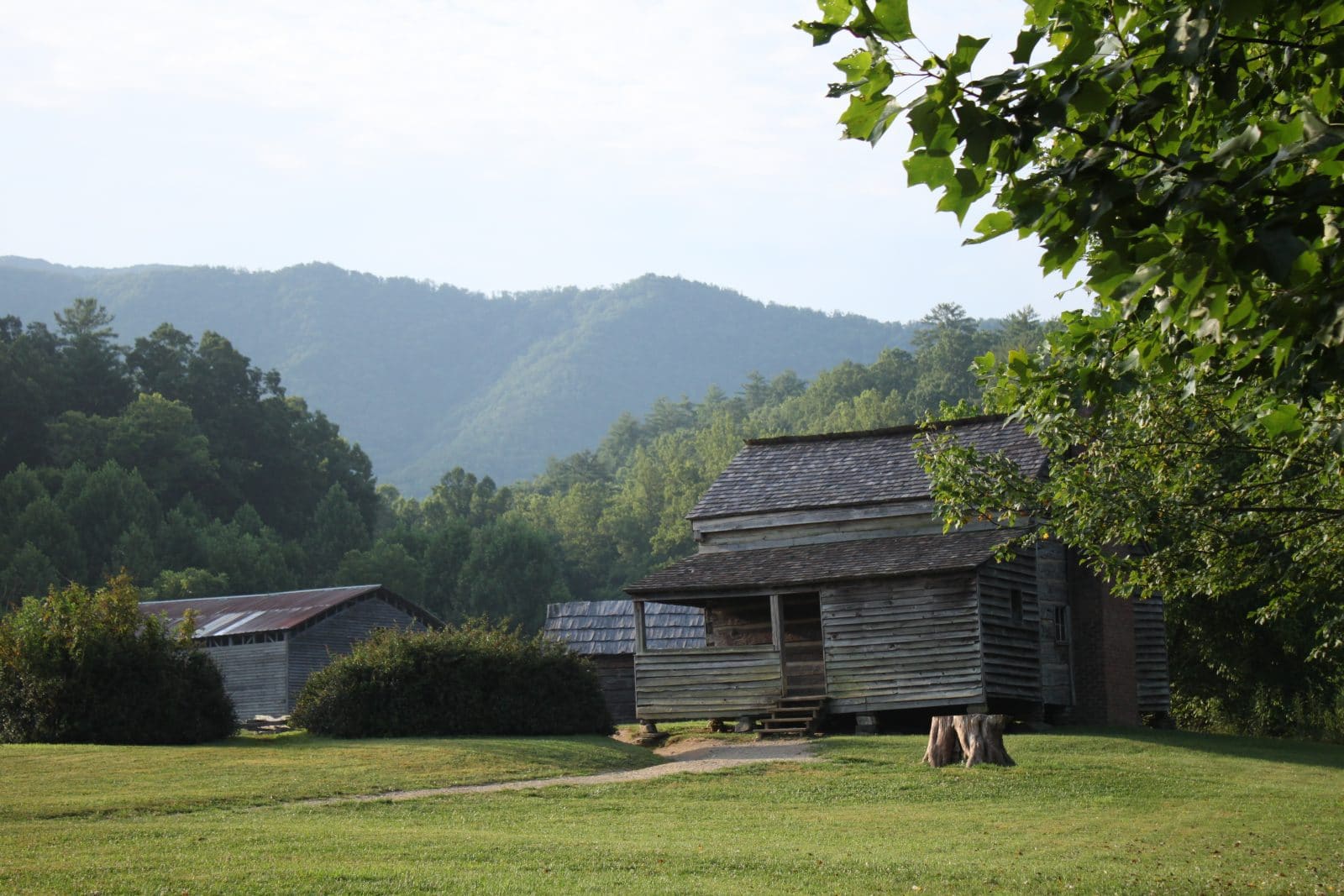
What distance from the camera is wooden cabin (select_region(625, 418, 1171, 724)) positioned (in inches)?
1180

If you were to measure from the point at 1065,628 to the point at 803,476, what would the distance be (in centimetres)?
725

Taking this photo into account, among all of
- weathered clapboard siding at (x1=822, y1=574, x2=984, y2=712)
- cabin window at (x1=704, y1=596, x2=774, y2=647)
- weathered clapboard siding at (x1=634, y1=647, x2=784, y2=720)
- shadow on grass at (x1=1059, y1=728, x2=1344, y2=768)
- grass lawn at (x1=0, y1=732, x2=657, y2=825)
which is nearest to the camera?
grass lawn at (x1=0, y1=732, x2=657, y2=825)

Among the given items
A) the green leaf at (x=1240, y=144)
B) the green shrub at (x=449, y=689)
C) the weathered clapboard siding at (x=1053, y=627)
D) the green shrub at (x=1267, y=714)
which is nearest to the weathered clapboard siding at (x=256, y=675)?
the green shrub at (x=449, y=689)

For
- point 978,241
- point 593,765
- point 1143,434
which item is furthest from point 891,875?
point 593,765

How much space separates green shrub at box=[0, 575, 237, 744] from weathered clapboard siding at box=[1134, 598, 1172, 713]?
2195cm

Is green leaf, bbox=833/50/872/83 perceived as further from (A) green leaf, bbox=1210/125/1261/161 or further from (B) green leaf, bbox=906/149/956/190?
(A) green leaf, bbox=1210/125/1261/161

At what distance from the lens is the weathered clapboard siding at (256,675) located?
47.8 meters

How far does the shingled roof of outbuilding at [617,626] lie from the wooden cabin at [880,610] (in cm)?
945

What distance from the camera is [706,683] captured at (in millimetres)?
31766

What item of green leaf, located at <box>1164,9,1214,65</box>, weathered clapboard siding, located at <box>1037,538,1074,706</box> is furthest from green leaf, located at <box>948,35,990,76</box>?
weathered clapboard siding, located at <box>1037,538,1074,706</box>

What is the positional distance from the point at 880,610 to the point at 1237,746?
312 inches

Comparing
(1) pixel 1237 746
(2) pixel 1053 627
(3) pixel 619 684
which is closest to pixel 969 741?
(1) pixel 1237 746

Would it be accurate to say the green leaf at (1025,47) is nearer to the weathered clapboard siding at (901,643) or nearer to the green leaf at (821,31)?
the green leaf at (821,31)

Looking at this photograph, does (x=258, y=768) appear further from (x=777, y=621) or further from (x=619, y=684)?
(x=619, y=684)
